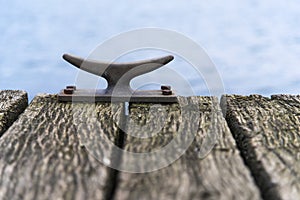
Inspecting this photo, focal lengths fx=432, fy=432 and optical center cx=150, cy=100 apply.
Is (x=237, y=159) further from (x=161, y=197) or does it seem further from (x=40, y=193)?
(x=40, y=193)

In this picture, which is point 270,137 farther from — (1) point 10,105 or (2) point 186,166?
(1) point 10,105

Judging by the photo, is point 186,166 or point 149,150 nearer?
point 186,166

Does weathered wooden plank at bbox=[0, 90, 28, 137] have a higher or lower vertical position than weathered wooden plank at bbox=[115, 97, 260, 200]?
higher

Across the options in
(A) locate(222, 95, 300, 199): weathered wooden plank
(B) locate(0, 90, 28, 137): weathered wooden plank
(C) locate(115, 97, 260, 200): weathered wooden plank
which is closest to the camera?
(C) locate(115, 97, 260, 200): weathered wooden plank

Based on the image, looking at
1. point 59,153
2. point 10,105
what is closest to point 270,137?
point 59,153

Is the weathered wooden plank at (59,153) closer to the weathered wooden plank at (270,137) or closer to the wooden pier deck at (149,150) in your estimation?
the wooden pier deck at (149,150)

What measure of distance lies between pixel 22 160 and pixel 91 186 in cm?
38

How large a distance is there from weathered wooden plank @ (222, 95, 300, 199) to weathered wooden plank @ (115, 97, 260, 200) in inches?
2.6

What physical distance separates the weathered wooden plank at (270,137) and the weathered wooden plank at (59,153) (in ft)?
1.74

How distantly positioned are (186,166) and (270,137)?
0.53 meters

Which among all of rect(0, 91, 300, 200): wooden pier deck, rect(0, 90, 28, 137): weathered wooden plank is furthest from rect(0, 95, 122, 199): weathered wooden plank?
rect(0, 90, 28, 137): weathered wooden plank

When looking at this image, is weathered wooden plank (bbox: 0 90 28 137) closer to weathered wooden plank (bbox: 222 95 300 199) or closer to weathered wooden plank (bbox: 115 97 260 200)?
weathered wooden plank (bbox: 115 97 260 200)

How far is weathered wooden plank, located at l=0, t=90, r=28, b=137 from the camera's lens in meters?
2.22

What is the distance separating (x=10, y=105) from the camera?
239 centimetres
